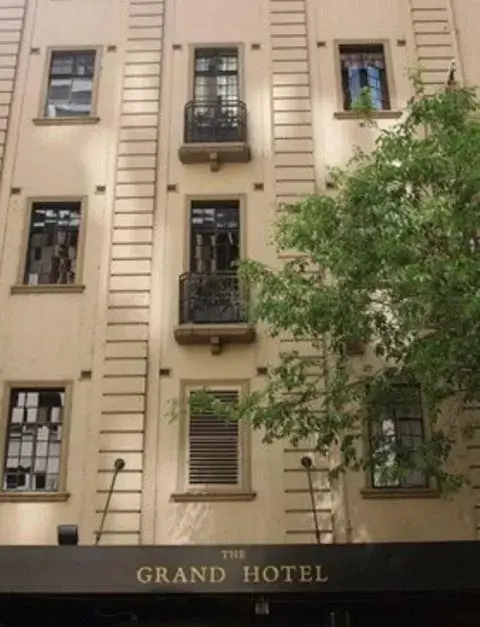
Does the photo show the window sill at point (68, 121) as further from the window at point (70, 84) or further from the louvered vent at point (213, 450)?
the louvered vent at point (213, 450)

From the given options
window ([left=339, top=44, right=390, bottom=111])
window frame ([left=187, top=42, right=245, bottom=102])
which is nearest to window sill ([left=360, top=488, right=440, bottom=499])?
window ([left=339, top=44, right=390, bottom=111])

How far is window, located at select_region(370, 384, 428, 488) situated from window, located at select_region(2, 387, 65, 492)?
5030mm

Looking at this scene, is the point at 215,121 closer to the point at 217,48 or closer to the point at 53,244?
the point at 217,48

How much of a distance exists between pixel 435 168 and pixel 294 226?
2.00m

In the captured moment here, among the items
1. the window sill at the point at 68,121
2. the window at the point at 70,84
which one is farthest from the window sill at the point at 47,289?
the window at the point at 70,84

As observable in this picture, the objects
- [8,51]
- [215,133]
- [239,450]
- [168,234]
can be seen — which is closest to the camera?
[239,450]

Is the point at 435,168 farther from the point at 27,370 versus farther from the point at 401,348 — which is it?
the point at 27,370

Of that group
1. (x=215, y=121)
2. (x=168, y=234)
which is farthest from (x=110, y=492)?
(x=215, y=121)

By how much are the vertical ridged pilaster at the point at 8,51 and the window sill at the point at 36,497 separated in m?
6.29

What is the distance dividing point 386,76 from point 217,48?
3.45 metres

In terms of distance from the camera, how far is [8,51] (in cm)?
1833

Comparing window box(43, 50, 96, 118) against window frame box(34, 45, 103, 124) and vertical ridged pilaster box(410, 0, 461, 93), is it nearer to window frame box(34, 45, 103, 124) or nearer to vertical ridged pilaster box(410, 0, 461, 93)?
window frame box(34, 45, 103, 124)

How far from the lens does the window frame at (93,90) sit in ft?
57.0

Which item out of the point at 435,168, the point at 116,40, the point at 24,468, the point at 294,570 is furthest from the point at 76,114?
the point at 294,570
